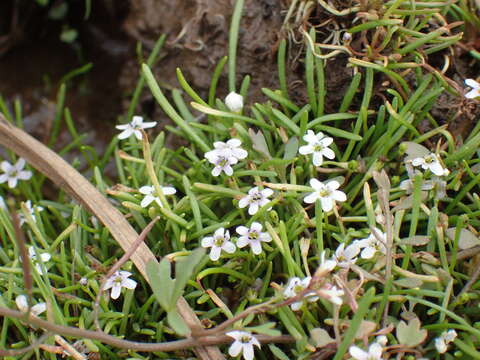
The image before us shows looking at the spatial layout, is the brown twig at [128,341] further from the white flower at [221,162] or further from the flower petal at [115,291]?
the white flower at [221,162]

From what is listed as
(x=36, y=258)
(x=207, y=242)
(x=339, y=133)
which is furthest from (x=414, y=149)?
(x=36, y=258)

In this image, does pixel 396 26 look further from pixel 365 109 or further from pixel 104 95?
pixel 104 95

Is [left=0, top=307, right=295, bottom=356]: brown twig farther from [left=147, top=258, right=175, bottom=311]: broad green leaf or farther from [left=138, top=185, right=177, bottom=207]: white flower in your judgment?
[left=138, top=185, right=177, bottom=207]: white flower

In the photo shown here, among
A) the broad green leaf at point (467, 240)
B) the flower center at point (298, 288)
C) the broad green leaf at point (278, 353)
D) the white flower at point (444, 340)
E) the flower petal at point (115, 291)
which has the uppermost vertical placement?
the flower petal at point (115, 291)

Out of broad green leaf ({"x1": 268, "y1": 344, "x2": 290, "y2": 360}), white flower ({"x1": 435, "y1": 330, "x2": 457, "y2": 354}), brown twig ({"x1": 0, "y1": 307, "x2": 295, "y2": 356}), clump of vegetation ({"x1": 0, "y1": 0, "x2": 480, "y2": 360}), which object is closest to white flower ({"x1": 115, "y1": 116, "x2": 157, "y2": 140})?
clump of vegetation ({"x1": 0, "y1": 0, "x2": 480, "y2": 360})

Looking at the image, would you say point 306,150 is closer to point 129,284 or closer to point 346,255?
point 346,255

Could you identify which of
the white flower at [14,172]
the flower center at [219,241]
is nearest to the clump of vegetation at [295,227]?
the flower center at [219,241]
